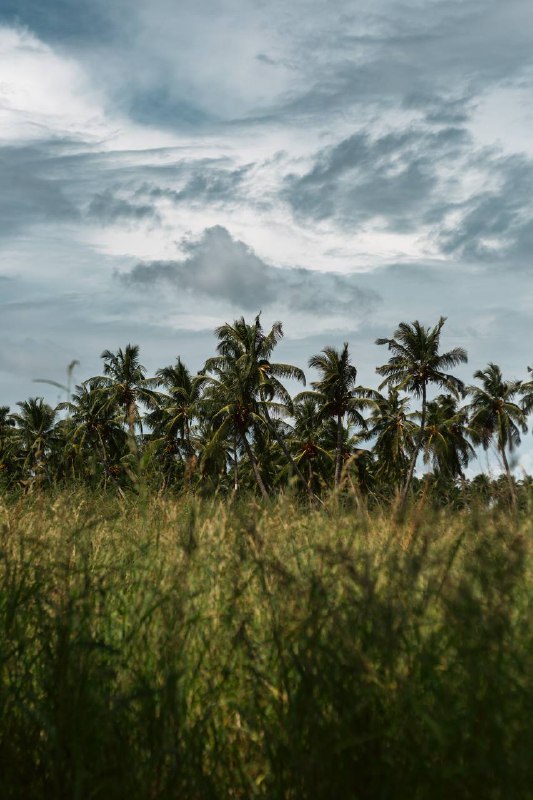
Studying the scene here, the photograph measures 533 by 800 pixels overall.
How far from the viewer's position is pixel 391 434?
62.8 metres

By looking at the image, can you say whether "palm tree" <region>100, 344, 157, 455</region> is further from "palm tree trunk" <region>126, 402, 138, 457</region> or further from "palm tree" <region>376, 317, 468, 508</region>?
"palm tree trunk" <region>126, 402, 138, 457</region>

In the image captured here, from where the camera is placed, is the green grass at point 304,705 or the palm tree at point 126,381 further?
the palm tree at point 126,381

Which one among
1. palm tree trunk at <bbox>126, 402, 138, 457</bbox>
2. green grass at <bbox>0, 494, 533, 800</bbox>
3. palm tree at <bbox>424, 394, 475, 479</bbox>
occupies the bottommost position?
green grass at <bbox>0, 494, 533, 800</bbox>

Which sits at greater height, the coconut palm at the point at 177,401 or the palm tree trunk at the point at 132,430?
the coconut palm at the point at 177,401

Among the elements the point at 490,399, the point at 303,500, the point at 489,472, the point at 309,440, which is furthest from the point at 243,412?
Answer: the point at 489,472

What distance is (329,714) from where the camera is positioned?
2539 millimetres

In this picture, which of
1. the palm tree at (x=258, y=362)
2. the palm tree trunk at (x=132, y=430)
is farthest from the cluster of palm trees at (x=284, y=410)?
the palm tree trunk at (x=132, y=430)

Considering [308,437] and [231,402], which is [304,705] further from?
[308,437]

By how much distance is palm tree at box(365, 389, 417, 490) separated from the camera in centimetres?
6100

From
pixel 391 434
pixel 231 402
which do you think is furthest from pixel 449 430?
pixel 231 402

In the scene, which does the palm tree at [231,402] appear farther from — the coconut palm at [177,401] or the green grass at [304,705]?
the green grass at [304,705]

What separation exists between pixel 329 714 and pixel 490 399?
70.1 m

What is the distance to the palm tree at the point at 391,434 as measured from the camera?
61000mm

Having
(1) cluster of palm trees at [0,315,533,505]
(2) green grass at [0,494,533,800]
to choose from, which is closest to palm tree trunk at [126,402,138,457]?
(2) green grass at [0,494,533,800]
